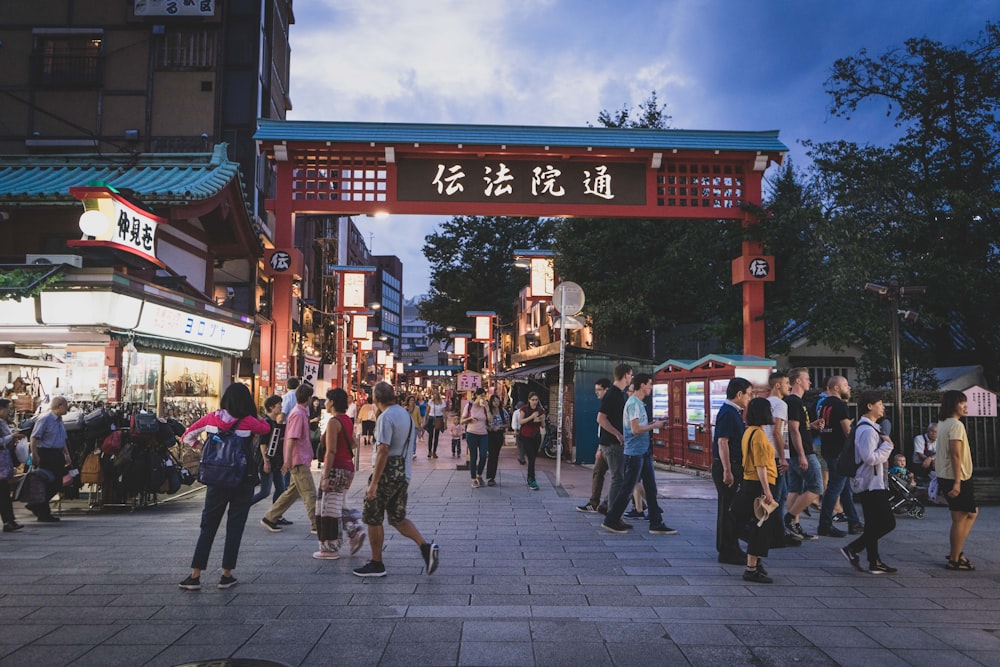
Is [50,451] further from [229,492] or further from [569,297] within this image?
[569,297]

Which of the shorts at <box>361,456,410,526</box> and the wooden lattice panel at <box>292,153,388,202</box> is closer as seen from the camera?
the shorts at <box>361,456,410,526</box>

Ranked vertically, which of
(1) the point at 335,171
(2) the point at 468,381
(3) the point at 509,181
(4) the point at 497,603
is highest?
(1) the point at 335,171

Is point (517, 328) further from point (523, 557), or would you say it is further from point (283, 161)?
point (523, 557)

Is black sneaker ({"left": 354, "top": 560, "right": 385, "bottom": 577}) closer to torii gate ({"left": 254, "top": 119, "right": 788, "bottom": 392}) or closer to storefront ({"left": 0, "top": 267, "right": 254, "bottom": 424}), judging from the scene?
storefront ({"left": 0, "top": 267, "right": 254, "bottom": 424})

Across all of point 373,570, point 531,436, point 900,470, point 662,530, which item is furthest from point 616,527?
point 900,470

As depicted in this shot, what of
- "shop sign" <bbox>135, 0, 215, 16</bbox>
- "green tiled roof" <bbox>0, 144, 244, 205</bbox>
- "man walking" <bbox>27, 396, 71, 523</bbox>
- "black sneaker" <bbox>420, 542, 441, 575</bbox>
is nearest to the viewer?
"black sneaker" <bbox>420, 542, 441, 575</bbox>

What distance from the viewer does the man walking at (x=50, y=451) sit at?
9.34 metres

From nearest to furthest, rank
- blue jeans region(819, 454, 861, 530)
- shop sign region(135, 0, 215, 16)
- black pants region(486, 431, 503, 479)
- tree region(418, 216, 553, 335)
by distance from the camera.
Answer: blue jeans region(819, 454, 861, 530)
black pants region(486, 431, 503, 479)
shop sign region(135, 0, 215, 16)
tree region(418, 216, 553, 335)

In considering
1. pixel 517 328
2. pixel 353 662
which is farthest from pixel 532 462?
pixel 517 328

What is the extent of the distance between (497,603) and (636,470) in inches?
133

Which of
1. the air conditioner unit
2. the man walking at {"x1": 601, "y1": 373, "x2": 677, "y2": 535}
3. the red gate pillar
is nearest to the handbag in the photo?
the air conditioner unit

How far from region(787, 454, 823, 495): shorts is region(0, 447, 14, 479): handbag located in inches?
378

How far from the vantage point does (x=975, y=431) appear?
40.9 ft

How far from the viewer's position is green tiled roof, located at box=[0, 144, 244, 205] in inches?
503
